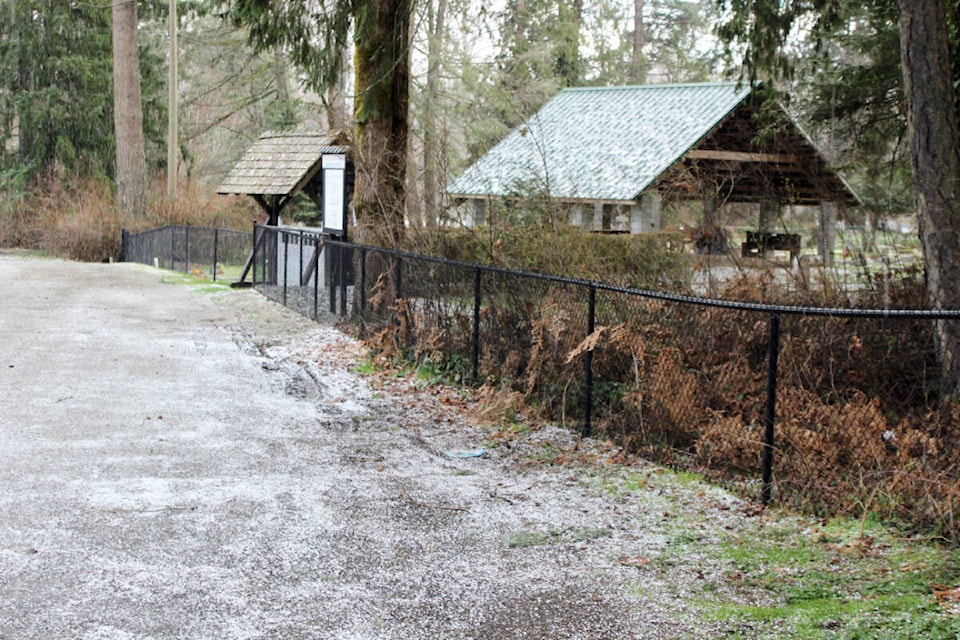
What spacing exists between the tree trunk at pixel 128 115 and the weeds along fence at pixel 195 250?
5.02 meters

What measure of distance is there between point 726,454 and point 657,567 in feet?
6.77

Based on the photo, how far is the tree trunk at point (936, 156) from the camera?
912 centimetres

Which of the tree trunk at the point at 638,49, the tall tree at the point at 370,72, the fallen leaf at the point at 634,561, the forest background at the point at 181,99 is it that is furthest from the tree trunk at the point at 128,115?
the fallen leaf at the point at 634,561

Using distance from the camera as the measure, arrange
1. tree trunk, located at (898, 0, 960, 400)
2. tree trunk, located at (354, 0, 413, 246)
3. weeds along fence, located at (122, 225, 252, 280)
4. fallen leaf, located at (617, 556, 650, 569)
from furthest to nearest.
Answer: weeds along fence, located at (122, 225, 252, 280), tree trunk, located at (354, 0, 413, 246), tree trunk, located at (898, 0, 960, 400), fallen leaf, located at (617, 556, 650, 569)

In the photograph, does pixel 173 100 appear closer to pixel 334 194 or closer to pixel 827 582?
pixel 334 194

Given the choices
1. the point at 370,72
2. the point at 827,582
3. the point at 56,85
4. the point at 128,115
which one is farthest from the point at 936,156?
the point at 56,85

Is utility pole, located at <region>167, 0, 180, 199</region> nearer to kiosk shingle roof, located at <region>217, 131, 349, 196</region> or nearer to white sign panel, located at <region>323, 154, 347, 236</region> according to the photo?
kiosk shingle roof, located at <region>217, 131, 349, 196</region>

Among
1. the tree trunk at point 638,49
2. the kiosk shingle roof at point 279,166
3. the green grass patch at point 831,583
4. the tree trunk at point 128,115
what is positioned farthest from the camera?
the tree trunk at point 638,49

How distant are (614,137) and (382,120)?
14.0 meters

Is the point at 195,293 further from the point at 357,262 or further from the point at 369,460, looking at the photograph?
the point at 369,460

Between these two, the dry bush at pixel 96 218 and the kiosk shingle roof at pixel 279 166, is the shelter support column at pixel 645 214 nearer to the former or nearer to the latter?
the kiosk shingle roof at pixel 279 166

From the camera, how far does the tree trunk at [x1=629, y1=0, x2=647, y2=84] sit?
49.5 m

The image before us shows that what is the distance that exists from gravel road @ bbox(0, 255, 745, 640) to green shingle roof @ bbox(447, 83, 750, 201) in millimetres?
12541

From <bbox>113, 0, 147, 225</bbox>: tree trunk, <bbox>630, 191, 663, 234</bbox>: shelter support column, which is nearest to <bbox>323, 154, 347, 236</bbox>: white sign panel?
<bbox>630, 191, 663, 234</bbox>: shelter support column
